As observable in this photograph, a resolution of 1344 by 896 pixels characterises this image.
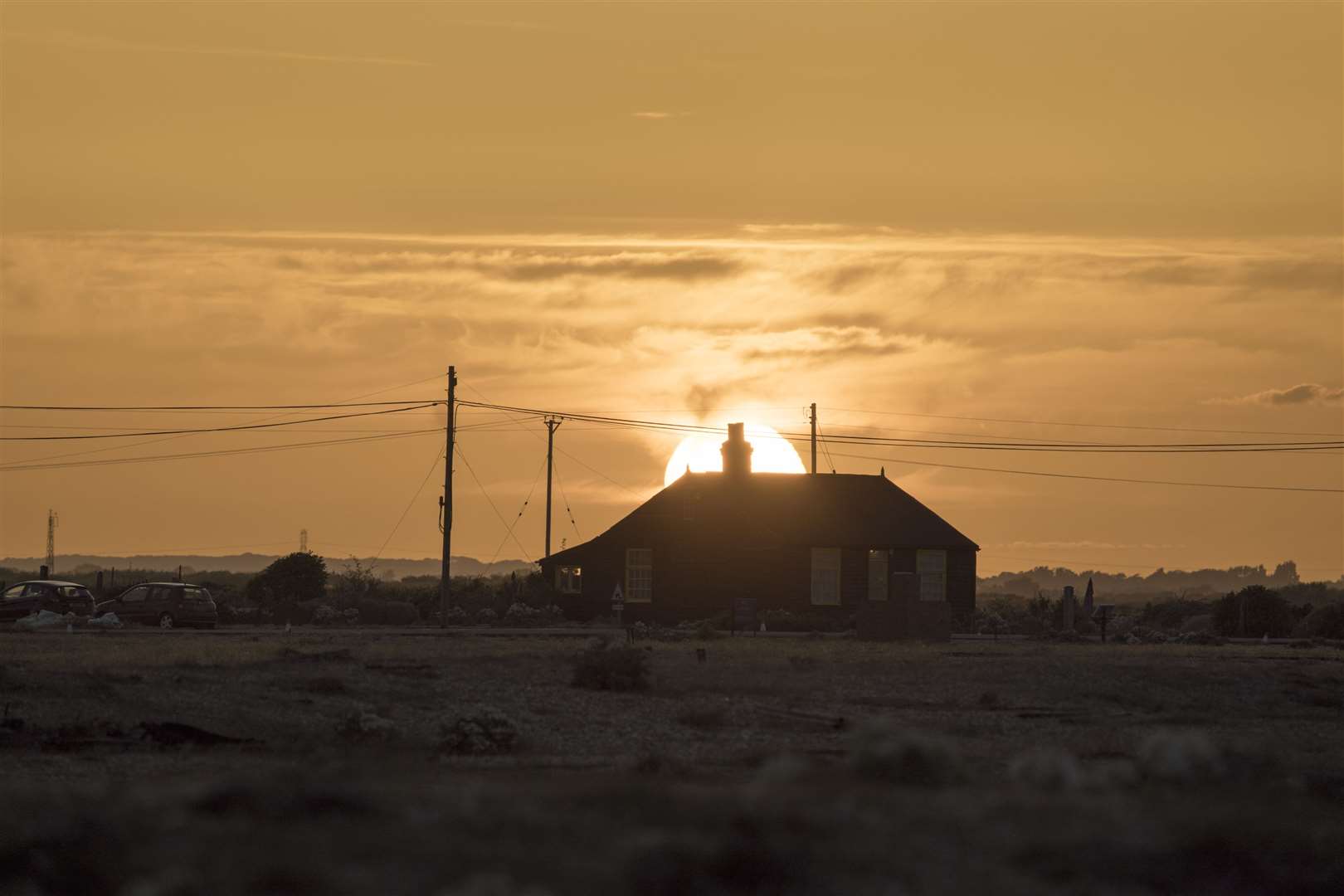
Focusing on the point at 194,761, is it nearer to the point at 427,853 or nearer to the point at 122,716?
the point at 122,716

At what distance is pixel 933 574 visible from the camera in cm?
6262

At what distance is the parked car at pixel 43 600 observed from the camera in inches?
2076

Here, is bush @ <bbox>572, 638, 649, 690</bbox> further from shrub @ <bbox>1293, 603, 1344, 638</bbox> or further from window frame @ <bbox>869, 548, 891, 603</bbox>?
shrub @ <bbox>1293, 603, 1344, 638</bbox>

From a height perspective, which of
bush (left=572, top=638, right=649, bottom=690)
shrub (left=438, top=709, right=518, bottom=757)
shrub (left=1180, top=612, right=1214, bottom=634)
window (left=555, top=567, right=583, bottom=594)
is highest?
window (left=555, top=567, right=583, bottom=594)

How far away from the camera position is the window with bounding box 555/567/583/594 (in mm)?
65688

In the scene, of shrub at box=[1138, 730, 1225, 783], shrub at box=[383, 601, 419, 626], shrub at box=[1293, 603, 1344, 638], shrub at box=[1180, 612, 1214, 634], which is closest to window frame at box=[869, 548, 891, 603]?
shrub at box=[1180, 612, 1214, 634]

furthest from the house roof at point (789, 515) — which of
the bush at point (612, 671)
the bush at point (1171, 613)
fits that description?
the bush at point (612, 671)

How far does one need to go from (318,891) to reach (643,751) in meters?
14.2

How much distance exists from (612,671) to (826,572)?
1282 inches

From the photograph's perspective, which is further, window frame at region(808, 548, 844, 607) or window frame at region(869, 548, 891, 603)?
window frame at region(869, 548, 891, 603)

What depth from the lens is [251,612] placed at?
61.6 meters

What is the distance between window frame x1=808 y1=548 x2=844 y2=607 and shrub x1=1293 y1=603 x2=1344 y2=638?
16.7m

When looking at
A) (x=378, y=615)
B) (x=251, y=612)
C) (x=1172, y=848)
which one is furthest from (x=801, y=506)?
(x=1172, y=848)

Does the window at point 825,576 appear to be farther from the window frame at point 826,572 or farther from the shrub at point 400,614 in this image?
the shrub at point 400,614
